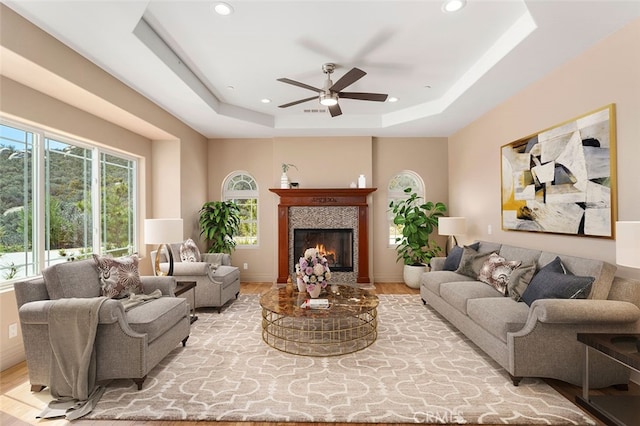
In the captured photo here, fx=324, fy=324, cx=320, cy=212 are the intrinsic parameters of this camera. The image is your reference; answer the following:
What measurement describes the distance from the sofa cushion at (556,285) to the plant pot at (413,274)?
9.02ft

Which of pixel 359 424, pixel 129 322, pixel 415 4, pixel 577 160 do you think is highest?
pixel 415 4

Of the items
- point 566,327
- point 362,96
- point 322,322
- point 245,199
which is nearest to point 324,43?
point 362,96

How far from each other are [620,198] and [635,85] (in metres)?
0.90

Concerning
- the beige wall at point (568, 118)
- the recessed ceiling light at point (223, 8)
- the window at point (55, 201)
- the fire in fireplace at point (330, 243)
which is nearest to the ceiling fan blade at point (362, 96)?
the recessed ceiling light at point (223, 8)

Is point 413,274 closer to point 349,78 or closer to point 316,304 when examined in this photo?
point 316,304

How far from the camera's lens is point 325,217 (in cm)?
632

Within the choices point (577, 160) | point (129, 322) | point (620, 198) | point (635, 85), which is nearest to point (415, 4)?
point (635, 85)

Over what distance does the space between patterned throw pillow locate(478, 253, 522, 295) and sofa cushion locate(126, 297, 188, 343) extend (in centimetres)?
336

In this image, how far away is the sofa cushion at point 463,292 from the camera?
344 centimetres

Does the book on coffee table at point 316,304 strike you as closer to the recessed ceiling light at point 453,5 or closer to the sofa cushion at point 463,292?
the sofa cushion at point 463,292

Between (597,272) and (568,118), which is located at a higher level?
(568,118)

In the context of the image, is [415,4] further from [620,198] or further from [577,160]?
[620,198]

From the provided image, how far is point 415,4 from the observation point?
2.67 meters

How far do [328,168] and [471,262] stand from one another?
3.20 metres
